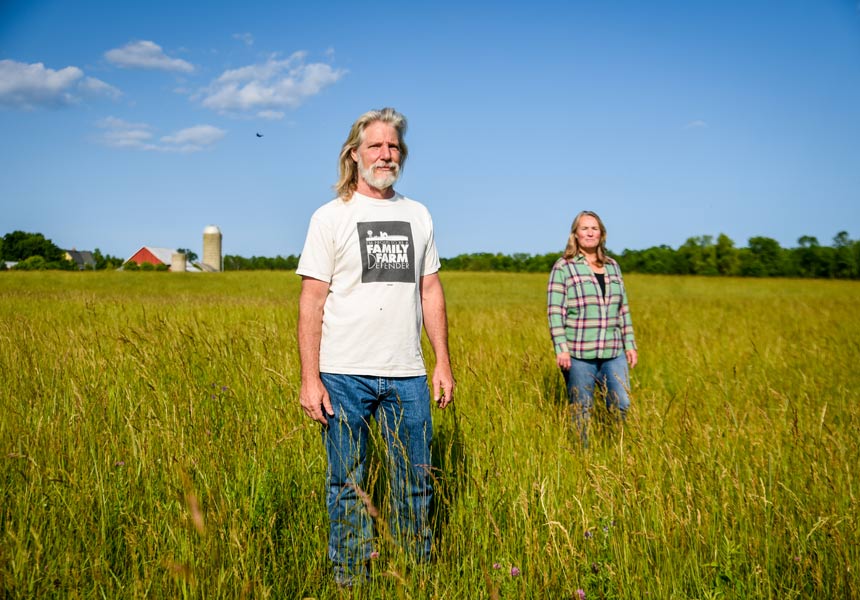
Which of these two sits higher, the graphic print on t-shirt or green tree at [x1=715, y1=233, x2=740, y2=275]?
green tree at [x1=715, y1=233, x2=740, y2=275]

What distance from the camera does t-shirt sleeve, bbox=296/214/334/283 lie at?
2.47m

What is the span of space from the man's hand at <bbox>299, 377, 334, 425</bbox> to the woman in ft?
7.98

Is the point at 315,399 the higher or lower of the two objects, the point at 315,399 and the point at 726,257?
the lower

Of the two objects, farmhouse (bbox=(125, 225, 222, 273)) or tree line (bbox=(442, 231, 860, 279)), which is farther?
tree line (bbox=(442, 231, 860, 279))

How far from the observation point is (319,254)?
247 centimetres

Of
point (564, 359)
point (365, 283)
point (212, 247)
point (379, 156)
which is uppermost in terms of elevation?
point (212, 247)

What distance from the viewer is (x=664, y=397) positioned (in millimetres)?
5887

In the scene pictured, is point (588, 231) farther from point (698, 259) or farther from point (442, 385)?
point (698, 259)

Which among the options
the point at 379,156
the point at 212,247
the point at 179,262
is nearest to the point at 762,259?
the point at 212,247

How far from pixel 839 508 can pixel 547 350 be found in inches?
209

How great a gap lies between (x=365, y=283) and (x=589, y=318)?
101 inches

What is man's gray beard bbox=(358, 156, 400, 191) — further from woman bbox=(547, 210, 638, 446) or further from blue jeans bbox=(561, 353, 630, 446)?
blue jeans bbox=(561, 353, 630, 446)

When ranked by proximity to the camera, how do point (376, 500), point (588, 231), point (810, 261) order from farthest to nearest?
point (810, 261)
point (588, 231)
point (376, 500)

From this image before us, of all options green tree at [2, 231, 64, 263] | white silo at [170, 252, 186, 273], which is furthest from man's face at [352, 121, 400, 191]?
green tree at [2, 231, 64, 263]
